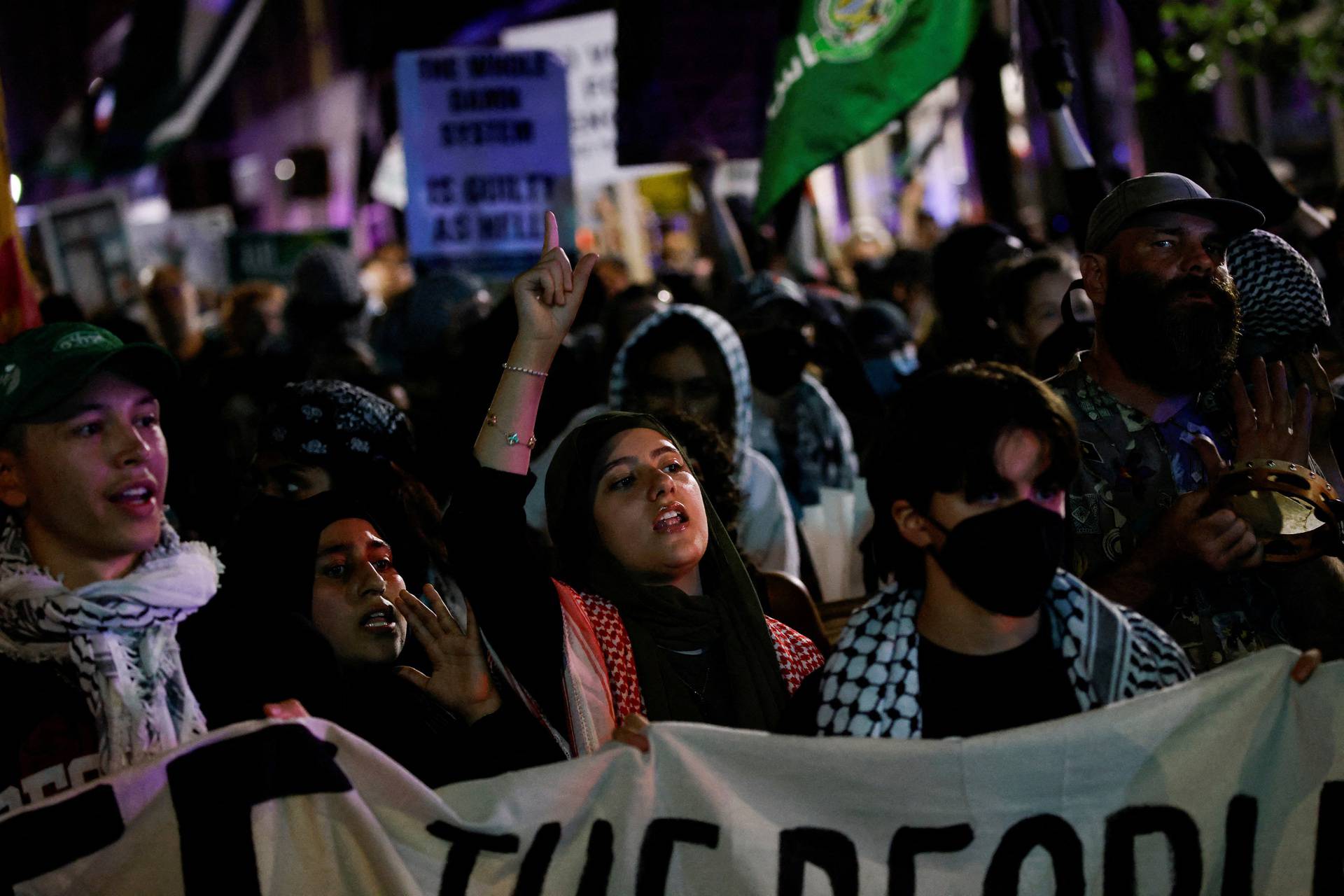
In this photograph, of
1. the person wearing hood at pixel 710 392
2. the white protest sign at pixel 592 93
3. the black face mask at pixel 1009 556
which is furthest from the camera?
the white protest sign at pixel 592 93

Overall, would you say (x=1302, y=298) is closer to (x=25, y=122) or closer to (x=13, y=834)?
(x=13, y=834)

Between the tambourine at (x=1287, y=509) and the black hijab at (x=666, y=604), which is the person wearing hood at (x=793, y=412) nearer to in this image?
the black hijab at (x=666, y=604)

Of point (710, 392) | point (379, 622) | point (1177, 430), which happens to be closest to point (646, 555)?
point (379, 622)

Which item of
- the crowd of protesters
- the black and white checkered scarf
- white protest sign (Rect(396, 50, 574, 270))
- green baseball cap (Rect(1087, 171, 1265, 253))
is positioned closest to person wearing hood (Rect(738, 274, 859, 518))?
the crowd of protesters

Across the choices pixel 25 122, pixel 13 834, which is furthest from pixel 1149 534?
pixel 25 122

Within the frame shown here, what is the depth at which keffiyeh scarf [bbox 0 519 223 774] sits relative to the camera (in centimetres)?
293

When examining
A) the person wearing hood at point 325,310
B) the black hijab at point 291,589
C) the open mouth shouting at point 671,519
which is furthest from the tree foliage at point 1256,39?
the black hijab at point 291,589

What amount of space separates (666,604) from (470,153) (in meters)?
5.89

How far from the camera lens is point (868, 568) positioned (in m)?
4.43

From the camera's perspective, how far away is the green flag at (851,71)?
6.22 m

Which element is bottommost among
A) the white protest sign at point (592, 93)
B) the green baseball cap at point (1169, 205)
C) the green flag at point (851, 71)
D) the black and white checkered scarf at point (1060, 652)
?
the black and white checkered scarf at point (1060, 652)

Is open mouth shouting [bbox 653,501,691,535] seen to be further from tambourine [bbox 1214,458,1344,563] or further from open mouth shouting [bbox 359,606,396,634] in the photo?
tambourine [bbox 1214,458,1344,563]

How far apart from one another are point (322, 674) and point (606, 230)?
501 inches

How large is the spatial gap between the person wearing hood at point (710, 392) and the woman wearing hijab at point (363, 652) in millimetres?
1379
